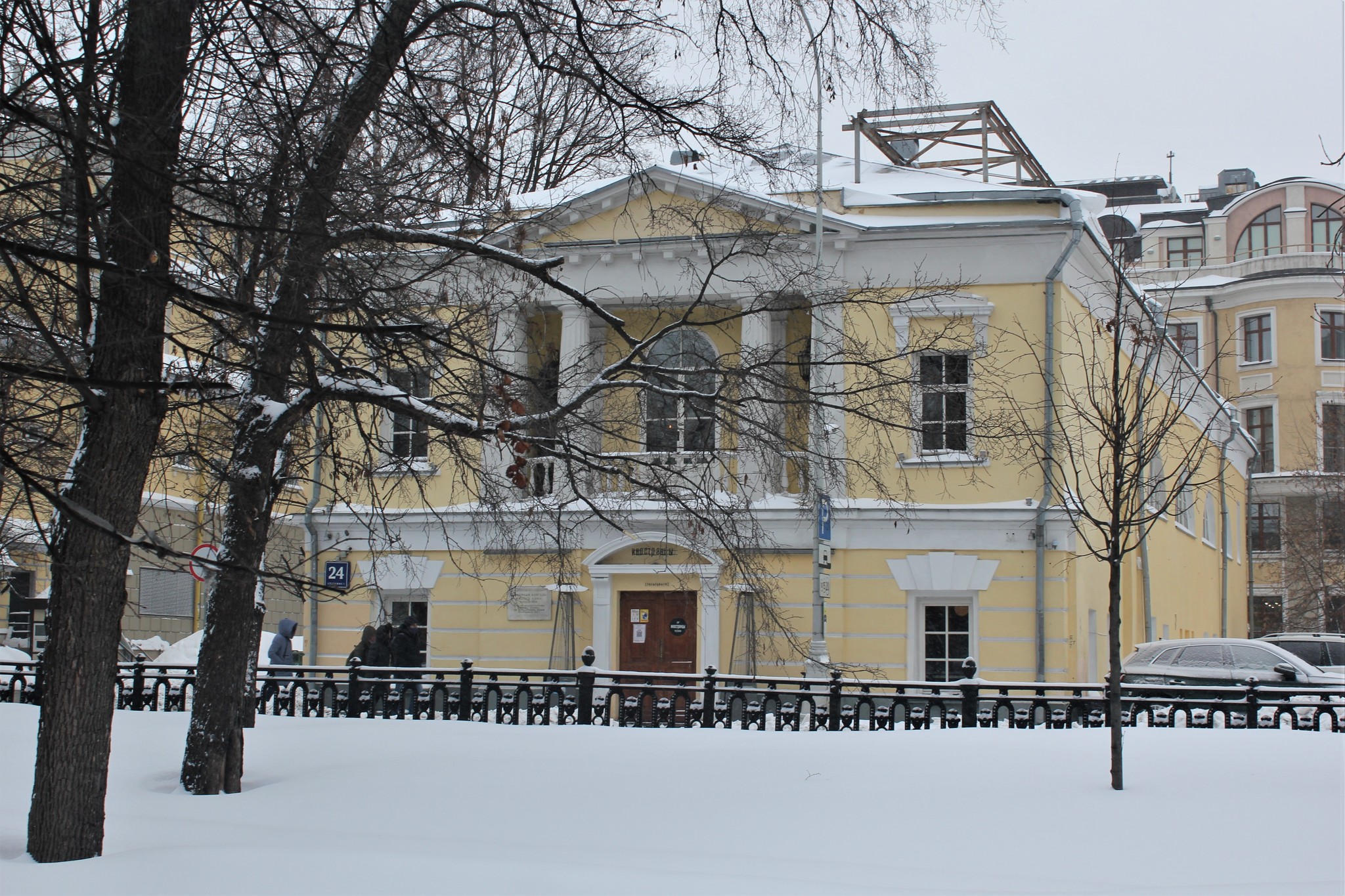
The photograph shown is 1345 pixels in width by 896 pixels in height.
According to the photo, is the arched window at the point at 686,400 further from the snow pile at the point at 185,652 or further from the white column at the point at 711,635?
the snow pile at the point at 185,652

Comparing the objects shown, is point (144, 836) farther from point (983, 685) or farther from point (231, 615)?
point (983, 685)

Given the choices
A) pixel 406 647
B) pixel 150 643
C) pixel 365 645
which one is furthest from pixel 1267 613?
pixel 365 645

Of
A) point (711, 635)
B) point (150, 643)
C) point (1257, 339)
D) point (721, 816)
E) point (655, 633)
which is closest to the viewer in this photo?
point (721, 816)

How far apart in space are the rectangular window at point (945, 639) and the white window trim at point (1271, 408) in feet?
123

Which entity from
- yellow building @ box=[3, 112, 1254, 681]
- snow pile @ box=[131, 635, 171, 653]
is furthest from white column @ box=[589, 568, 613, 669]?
snow pile @ box=[131, 635, 171, 653]

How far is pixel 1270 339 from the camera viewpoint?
5272cm

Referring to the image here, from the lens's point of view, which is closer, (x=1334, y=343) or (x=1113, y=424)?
(x=1113, y=424)

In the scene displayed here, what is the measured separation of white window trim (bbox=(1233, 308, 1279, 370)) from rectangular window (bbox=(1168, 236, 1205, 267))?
166 inches

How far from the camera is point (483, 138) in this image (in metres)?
9.43

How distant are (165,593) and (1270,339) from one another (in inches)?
1652

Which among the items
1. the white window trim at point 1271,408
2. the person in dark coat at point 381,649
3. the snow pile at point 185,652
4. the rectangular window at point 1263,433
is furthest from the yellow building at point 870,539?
the rectangular window at point 1263,433

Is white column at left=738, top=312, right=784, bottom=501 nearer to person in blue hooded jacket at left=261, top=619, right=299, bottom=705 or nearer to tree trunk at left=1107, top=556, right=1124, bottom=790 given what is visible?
tree trunk at left=1107, top=556, right=1124, bottom=790

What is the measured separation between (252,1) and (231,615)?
527cm

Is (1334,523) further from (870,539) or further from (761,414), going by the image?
(761,414)
